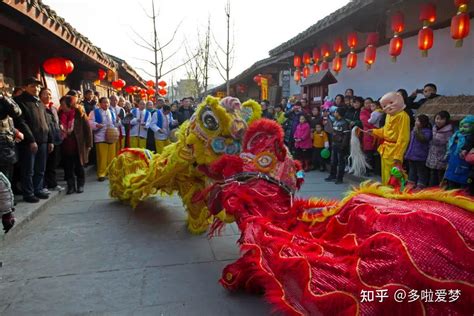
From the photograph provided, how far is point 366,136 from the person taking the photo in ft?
21.8

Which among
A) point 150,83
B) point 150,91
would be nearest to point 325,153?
point 150,83

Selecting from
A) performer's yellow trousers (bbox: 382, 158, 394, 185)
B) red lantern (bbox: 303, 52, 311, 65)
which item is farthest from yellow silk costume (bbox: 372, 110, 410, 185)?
red lantern (bbox: 303, 52, 311, 65)

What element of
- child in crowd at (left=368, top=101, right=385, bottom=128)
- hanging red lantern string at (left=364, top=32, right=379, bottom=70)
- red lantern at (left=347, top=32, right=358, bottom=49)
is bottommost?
child in crowd at (left=368, top=101, right=385, bottom=128)

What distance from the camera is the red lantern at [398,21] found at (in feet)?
20.2

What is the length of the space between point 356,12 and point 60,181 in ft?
20.1

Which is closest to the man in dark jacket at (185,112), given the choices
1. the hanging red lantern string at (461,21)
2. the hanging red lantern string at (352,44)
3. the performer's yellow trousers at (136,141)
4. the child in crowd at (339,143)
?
the performer's yellow trousers at (136,141)

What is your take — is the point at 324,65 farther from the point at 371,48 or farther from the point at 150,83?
the point at 150,83

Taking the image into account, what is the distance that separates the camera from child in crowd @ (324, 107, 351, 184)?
21.6 feet

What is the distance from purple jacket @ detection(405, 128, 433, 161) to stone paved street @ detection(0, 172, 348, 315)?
2.83 m

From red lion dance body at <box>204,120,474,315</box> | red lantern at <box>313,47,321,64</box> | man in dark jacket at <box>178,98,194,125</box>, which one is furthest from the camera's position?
red lantern at <box>313,47,321,64</box>

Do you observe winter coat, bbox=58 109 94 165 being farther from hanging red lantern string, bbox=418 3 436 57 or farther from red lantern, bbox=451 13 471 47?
red lantern, bbox=451 13 471 47

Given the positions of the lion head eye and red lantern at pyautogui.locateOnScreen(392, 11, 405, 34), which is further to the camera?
red lantern at pyautogui.locateOnScreen(392, 11, 405, 34)

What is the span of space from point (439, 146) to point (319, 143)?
3.39 meters

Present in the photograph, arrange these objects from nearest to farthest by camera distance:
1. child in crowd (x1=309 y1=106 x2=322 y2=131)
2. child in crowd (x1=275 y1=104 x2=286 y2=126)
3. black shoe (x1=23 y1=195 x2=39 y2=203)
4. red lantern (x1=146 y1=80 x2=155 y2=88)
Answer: black shoe (x1=23 y1=195 x2=39 y2=203) < child in crowd (x1=309 y1=106 x2=322 y2=131) < child in crowd (x1=275 y1=104 x2=286 y2=126) < red lantern (x1=146 y1=80 x2=155 y2=88)
